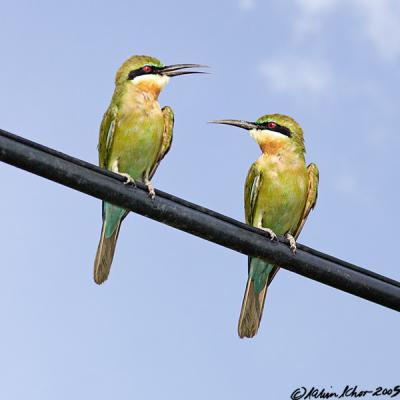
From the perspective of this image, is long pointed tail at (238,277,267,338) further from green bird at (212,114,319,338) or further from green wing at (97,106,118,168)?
green wing at (97,106,118,168)

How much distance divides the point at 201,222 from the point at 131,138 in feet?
9.62

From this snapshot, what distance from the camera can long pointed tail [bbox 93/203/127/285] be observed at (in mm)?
6168

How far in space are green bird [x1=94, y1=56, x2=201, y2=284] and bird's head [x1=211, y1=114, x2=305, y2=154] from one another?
47 cm

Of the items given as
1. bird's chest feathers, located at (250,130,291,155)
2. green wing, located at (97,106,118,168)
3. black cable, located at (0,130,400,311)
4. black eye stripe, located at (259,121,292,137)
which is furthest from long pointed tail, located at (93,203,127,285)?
black cable, located at (0,130,400,311)

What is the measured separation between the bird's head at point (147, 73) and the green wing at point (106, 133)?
12.1 inches

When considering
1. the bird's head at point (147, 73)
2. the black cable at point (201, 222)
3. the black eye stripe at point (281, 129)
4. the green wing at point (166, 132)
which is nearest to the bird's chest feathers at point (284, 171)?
the black eye stripe at point (281, 129)

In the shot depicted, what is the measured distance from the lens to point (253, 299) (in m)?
6.25

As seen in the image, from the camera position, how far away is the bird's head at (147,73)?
6.78 m

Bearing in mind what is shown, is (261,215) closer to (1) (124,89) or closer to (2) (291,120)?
(2) (291,120)

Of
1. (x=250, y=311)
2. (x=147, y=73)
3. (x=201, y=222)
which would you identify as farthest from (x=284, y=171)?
(x=201, y=222)

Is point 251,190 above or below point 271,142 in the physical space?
below

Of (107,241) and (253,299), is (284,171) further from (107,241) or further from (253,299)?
(107,241)

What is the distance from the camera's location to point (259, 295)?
20.6 ft

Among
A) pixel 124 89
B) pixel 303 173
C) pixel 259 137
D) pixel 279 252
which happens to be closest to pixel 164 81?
pixel 124 89
